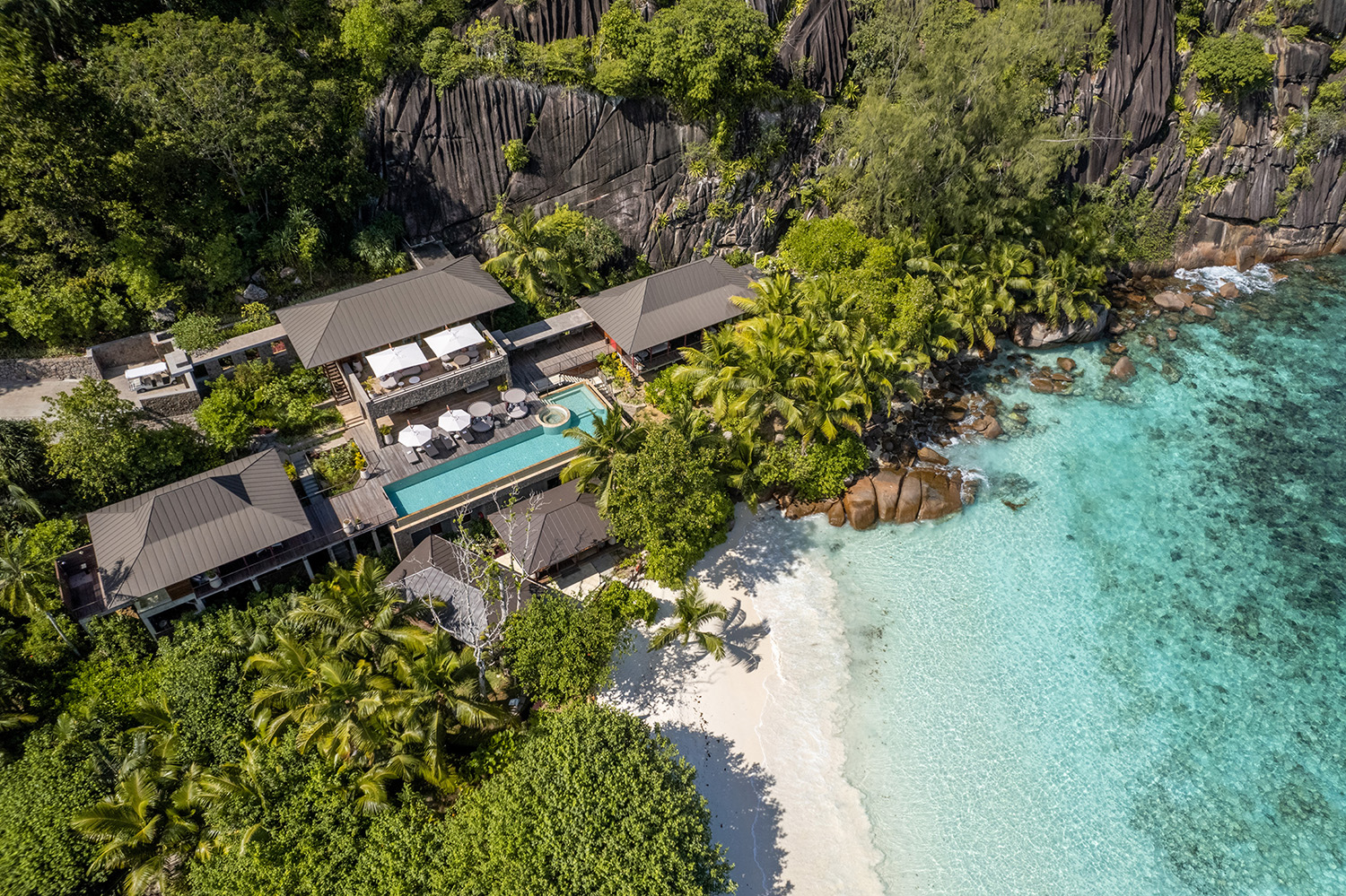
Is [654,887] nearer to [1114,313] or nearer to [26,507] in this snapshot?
[26,507]

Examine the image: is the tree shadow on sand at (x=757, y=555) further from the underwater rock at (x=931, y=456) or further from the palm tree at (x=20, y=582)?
the palm tree at (x=20, y=582)

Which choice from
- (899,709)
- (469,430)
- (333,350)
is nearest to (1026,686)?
(899,709)

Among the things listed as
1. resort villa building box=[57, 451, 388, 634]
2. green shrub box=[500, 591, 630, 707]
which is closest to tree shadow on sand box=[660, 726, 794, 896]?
green shrub box=[500, 591, 630, 707]

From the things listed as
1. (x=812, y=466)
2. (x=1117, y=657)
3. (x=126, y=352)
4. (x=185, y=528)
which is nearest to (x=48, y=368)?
(x=126, y=352)

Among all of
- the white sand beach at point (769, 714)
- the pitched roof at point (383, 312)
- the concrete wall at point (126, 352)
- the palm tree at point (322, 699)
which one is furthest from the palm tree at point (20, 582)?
the white sand beach at point (769, 714)

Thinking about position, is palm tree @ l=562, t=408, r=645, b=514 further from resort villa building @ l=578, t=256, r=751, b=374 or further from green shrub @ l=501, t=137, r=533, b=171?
green shrub @ l=501, t=137, r=533, b=171

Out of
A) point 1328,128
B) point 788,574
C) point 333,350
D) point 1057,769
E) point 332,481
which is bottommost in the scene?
point 1057,769

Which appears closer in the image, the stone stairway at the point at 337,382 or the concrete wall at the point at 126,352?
the concrete wall at the point at 126,352
